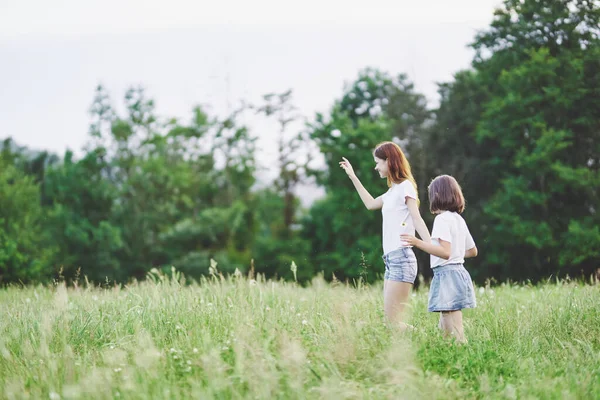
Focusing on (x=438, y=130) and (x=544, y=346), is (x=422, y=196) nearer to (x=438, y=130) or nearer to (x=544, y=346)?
(x=438, y=130)

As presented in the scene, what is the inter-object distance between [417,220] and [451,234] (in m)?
0.35

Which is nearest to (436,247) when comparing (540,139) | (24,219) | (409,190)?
(409,190)

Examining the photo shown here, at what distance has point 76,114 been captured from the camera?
38.0m

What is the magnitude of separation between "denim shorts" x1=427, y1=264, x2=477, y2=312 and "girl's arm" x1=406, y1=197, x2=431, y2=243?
13.8 inches

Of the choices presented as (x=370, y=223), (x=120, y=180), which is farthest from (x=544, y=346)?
(x=120, y=180)

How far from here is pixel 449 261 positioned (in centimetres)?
543

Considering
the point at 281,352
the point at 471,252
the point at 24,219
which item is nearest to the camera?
the point at 281,352

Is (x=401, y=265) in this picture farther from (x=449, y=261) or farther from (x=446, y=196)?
(x=446, y=196)

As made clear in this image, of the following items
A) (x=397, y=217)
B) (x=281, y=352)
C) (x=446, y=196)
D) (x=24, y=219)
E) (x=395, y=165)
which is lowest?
(x=24, y=219)

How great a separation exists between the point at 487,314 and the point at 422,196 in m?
22.4

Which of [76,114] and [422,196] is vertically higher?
[76,114]

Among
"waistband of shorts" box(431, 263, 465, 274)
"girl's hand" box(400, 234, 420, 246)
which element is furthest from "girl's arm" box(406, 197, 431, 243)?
"waistband of shorts" box(431, 263, 465, 274)

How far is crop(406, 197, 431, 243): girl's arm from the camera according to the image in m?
5.29

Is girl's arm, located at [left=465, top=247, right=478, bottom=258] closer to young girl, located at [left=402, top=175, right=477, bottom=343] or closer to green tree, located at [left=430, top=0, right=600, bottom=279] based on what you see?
young girl, located at [left=402, top=175, right=477, bottom=343]
